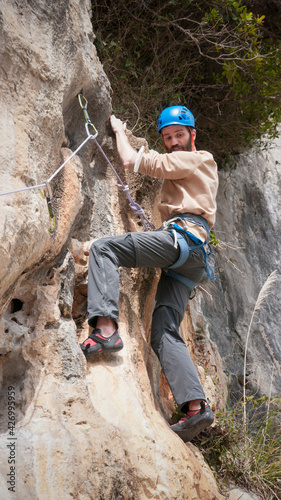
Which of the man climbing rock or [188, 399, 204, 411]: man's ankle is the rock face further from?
[188, 399, 204, 411]: man's ankle

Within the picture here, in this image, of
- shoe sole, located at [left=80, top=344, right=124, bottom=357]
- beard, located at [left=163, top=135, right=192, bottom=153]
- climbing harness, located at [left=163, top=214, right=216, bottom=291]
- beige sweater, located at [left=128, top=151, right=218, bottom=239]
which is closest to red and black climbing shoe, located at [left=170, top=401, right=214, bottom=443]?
shoe sole, located at [left=80, top=344, right=124, bottom=357]

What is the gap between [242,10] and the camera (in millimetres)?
5688

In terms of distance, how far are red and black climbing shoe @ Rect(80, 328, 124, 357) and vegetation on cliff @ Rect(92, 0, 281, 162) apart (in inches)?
98.8

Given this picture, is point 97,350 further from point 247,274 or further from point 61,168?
point 247,274

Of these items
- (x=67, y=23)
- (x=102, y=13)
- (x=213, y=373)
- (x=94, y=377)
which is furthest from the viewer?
(x=102, y=13)

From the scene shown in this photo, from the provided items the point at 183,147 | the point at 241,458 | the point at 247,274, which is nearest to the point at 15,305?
the point at 183,147

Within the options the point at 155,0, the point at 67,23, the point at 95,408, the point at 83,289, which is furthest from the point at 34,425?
the point at 155,0

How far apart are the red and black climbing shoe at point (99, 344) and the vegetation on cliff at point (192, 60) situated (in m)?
2.51

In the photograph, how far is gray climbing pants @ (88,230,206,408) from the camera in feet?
11.0

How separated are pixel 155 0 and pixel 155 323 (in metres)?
3.70

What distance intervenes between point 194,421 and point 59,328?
3.62 feet

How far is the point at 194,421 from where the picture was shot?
3465mm

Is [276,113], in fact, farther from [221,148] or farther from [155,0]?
[155,0]

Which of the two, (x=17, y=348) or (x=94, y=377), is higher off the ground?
(x=17, y=348)
